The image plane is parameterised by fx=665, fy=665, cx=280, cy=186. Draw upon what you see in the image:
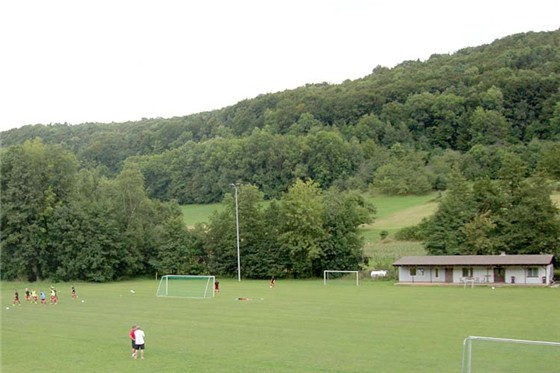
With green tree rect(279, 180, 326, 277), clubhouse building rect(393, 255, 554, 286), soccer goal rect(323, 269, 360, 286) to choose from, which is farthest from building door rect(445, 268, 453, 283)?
green tree rect(279, 180, 326, 277)

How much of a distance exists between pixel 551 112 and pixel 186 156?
83.1 m

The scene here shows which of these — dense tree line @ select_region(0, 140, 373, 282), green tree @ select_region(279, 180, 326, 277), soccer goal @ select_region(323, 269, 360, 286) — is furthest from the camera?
dense tree line @ select_region(0, 140, 373, 282)

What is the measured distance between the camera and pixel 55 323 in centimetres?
3972

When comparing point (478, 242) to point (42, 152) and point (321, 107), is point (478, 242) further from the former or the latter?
point (321, 107)

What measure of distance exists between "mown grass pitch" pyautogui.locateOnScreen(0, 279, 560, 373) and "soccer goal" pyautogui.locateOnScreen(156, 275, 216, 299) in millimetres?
1626

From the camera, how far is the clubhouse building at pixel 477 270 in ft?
204

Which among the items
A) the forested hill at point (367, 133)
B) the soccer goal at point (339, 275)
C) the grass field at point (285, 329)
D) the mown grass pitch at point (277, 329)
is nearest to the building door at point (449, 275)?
the grass field at point (285, 329)

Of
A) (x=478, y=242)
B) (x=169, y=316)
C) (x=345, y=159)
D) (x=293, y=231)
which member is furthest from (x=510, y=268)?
(x=345, y=159)

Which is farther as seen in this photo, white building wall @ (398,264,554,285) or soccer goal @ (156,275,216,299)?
white building wall @ (398,264,554,285)

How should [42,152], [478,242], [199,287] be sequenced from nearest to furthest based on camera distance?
[199,287], [478,242], [42,152]

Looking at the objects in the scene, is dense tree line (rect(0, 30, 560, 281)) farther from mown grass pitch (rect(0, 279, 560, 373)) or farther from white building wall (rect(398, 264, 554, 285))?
mown grass pitch (rect(0, 279, 560, 373))

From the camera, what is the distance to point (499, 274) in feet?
210

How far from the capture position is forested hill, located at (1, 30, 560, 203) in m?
141

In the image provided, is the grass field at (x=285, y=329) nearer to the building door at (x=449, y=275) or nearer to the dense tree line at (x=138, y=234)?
the building door at (x=449, y=275)
